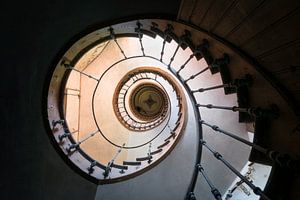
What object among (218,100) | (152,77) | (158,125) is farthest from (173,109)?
(218,100)

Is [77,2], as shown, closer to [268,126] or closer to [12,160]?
[12,160]

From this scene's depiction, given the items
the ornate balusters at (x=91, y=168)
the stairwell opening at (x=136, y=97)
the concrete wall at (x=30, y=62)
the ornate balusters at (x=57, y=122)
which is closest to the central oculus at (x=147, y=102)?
the stairwell opening at (x=136, y=97)

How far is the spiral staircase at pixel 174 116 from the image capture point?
1946 mm

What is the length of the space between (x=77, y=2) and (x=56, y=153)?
219 centimetres

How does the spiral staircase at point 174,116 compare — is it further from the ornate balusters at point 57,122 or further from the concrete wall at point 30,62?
the concrete wall at point 30,62

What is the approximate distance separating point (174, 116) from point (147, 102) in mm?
2470

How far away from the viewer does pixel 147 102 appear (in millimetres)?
9789

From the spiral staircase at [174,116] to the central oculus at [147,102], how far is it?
23 cm

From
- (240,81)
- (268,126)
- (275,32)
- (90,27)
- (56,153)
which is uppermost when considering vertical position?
(90,27)

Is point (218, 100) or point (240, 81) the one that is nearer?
point (240, 81)

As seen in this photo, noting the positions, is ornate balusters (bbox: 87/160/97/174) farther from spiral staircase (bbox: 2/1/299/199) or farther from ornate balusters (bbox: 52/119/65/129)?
ornate balusters (bbox: 52/119/65/129)

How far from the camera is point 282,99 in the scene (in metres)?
1.62

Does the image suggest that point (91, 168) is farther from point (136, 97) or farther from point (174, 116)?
point (136, 97)

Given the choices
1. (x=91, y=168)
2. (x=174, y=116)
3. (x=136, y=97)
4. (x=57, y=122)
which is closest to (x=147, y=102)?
(x=136, y=97)
